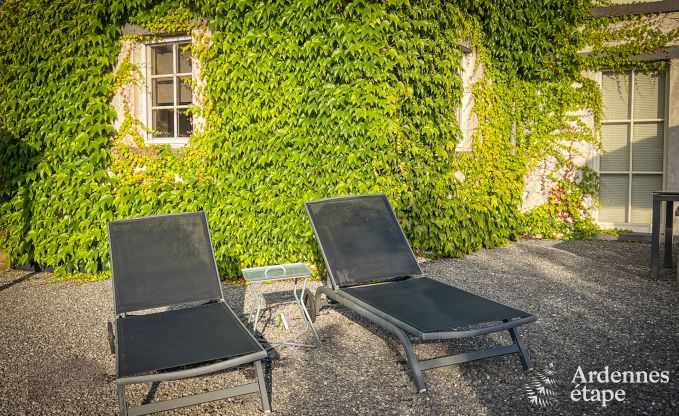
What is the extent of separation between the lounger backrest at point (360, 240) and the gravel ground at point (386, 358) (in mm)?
507

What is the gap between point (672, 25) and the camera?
8.61 m

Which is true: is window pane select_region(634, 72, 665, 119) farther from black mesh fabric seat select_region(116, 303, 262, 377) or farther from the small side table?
black mesh fabric seat select_region(116, 303, 262, 377)

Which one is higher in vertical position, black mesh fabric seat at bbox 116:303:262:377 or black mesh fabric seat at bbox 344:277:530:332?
black mesh fabric seat at bbox 344:277:530:332

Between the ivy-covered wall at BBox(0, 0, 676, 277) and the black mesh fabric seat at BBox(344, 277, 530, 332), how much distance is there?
2.19m

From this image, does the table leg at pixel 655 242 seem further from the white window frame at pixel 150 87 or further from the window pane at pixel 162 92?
the window pane at pixel 162 92

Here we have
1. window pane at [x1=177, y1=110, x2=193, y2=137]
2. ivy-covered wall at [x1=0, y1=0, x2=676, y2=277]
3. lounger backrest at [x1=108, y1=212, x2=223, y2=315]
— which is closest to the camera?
lounger backrest at [x1=108, y1=212, x2=223, y2=315]

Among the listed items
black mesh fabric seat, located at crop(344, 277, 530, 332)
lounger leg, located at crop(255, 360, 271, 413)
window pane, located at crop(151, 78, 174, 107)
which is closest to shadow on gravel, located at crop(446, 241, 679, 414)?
black mesh fabric seat, located at crop(344, 277, 530, 332)

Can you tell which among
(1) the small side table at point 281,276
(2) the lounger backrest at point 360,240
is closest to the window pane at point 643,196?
(2) the lounger backrest at point 360,240

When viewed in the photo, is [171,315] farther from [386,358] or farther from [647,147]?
[647,147]

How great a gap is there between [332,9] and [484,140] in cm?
353

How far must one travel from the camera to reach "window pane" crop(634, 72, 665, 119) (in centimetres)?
884

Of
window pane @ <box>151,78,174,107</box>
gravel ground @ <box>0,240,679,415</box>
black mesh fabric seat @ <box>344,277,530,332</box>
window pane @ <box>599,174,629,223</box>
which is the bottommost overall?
gravel ground @ <box>0,240,679,415</box>

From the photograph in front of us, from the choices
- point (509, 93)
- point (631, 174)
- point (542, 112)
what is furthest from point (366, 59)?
point (631, 174)

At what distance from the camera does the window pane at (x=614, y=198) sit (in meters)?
9.09
